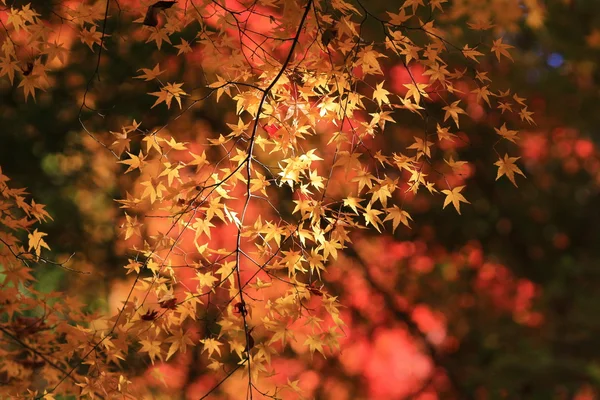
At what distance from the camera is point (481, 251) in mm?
3240

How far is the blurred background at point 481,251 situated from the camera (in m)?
3.18

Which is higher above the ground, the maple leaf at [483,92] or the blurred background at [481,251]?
the maple leaf at [483,92]

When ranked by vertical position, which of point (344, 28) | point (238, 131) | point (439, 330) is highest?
point (344, 28)

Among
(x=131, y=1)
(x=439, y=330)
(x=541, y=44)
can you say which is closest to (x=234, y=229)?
(x=439, y=330)

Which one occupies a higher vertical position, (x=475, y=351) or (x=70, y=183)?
(x=70, y=183)

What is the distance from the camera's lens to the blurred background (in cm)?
318

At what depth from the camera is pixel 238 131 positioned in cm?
170

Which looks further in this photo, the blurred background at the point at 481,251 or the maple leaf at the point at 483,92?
the blurred background at the point at 481,251

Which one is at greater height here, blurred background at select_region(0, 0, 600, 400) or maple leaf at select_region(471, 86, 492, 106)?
maple leaf at select_region(471, 86, 492, 106)

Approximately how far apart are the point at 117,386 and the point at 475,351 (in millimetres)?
1909

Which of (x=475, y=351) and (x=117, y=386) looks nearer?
(x=117, y=386)

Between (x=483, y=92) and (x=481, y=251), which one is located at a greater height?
(x=483, y=92)

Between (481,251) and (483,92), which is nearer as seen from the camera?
(483,92)

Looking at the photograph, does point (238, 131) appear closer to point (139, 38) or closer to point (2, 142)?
point (139, 38)
